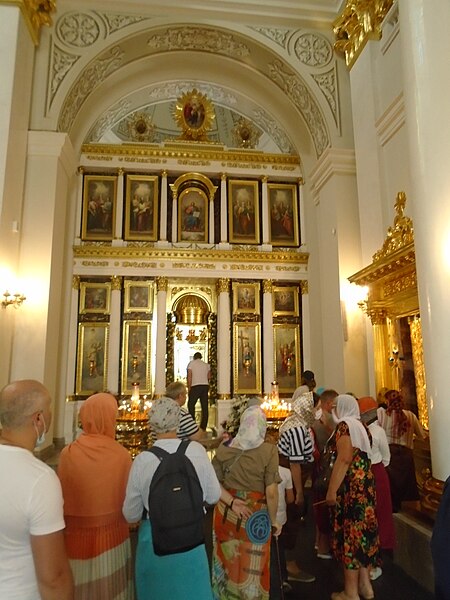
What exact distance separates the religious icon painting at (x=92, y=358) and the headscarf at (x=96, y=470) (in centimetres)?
874

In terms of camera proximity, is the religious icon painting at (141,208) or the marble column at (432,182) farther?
the religious icon painting at (141,208)

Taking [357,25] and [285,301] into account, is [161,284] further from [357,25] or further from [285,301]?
[357,25]

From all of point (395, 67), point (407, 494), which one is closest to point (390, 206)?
point (395, 67)

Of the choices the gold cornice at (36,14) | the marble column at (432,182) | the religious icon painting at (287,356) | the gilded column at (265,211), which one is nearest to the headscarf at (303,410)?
the marble column at (432,182)

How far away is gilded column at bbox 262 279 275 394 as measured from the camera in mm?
11516

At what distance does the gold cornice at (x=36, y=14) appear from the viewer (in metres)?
8.20

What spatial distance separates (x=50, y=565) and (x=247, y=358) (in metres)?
10.1

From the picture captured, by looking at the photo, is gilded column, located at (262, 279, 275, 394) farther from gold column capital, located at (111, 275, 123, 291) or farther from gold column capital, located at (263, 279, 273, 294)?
gold column capital, located at (111, 275, 123, 291)

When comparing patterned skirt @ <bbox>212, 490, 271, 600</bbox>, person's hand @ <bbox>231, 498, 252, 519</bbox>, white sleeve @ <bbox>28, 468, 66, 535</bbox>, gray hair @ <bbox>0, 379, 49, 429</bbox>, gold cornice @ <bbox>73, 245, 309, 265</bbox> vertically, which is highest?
gold cornice @ <bbox>73, 245, 309, 265</bbox>

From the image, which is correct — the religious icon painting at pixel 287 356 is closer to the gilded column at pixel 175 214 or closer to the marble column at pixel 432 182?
the gilded column at pixel 175 214

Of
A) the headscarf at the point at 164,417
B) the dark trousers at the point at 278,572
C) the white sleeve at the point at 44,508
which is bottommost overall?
the dark trousers at the point at 278,572

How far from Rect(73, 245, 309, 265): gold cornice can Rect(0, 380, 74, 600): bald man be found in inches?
399

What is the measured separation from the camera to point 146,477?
2232 millimetres

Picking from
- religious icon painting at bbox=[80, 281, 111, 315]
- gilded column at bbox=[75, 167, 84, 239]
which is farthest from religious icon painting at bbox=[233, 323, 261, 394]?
gilded column at bbox=[75, 167, 84, 239]
